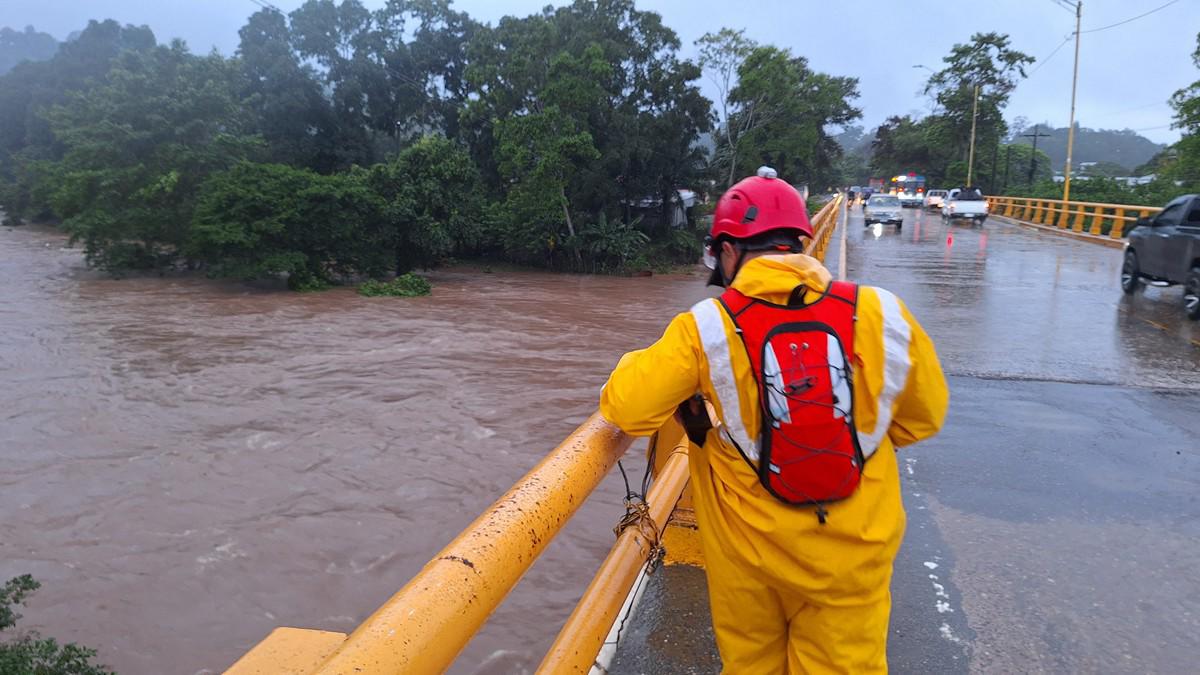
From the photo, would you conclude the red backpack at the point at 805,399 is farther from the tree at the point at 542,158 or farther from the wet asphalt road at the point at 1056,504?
the tree at the point at 542,158

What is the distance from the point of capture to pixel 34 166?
33.8 metres

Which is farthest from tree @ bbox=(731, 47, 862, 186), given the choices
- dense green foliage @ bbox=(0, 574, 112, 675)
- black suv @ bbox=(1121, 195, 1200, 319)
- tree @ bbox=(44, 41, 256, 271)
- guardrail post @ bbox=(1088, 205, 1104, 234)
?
dense green foliage @ bbox=(0, 574, 112, 675)

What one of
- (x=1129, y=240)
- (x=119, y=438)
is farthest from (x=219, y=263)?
(x=1129, y=240)

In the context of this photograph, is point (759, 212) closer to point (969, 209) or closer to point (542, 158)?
point (542, 158)

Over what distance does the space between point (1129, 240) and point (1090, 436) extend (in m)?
9.44

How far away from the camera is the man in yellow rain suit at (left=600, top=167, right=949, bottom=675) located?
74.7 inches

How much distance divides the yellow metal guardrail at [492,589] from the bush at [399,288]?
1977 cm

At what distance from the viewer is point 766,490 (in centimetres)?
191

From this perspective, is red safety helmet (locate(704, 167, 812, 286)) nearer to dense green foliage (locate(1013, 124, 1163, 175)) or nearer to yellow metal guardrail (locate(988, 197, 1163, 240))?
yellow metal guardrail (locate(988, 197, 1163, 240))

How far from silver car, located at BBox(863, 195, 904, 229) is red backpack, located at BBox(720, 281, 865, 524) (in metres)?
30.4

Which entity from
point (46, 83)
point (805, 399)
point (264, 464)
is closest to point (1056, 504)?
point (805, 399)

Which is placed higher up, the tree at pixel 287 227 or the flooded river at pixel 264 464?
the tree at pixel 287 227

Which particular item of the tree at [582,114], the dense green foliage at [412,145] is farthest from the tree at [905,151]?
the tree at [582,114]

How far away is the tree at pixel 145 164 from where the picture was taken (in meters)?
23.1
